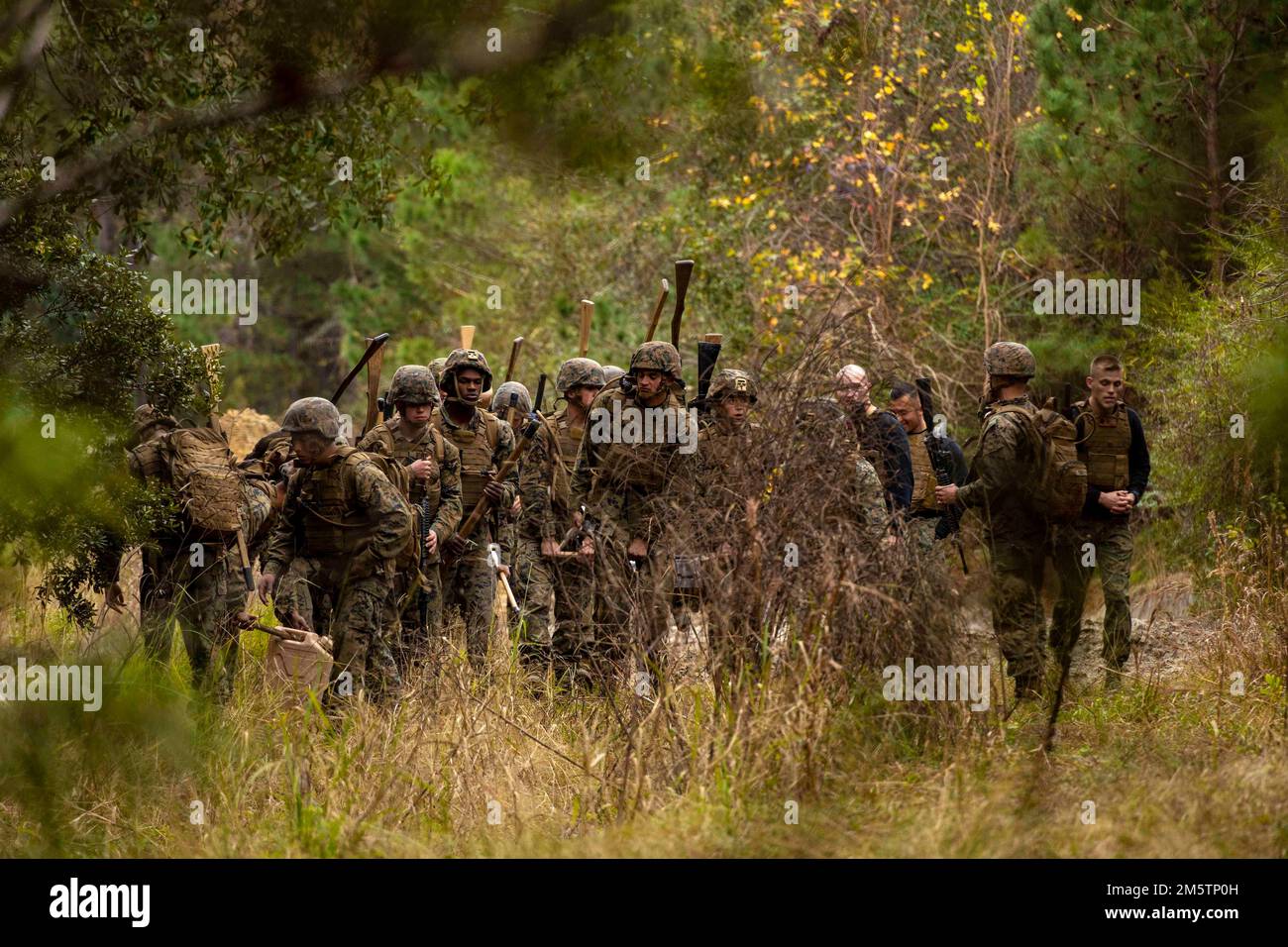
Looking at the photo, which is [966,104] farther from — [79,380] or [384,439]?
[79,380]

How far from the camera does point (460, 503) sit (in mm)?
10492

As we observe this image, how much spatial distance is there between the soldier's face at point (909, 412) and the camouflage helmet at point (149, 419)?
453 cm

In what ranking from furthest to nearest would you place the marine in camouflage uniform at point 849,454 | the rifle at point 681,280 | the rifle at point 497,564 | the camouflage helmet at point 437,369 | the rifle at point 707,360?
the camouflage helmet at point 437,369 → the rifle at point 497,564 → the rifle at point 681,280 → the rifle at point 707,360 → the marine in camouflage uniform at point 849,454

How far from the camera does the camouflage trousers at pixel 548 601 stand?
10016mm

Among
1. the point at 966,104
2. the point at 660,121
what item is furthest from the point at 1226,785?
the point at 966,104

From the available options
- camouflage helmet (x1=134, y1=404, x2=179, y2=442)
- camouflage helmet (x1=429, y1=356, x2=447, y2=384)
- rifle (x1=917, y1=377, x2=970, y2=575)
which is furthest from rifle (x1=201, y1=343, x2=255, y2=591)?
rifle (x1=917, y1=377, x2=970, y2=575)

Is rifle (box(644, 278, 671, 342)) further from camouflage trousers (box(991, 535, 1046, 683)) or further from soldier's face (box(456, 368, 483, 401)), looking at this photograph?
camouflage trousers (box(991, 535, 1046, 683))

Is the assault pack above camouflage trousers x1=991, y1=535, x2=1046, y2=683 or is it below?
above

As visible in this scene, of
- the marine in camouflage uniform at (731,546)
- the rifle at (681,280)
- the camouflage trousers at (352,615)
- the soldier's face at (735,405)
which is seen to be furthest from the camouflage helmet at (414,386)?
the marine in camouflage uniform at (731,546)

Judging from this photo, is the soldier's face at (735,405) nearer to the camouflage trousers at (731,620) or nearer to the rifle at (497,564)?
the camouflage trousers at (731,620)

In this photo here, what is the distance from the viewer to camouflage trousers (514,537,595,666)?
10016 millimetres

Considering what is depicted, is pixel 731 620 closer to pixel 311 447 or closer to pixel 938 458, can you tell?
pixel 311 447

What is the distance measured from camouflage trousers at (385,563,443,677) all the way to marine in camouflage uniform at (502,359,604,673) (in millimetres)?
533
